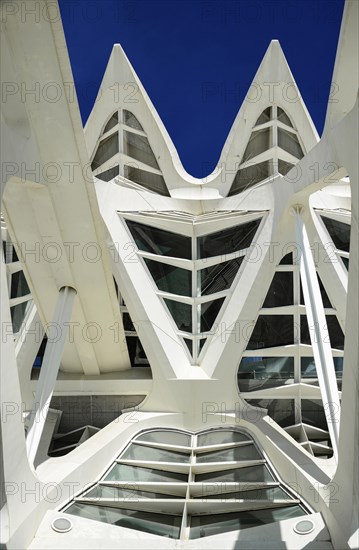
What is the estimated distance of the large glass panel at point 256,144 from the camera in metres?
25.2

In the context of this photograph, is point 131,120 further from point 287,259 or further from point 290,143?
point 287,259

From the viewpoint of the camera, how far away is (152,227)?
19125mm

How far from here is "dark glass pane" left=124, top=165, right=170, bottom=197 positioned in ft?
82.7

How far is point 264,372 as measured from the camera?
17422 mm

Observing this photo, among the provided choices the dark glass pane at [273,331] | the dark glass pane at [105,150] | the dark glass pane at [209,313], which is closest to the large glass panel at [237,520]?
the dark glass pane at [273,331]

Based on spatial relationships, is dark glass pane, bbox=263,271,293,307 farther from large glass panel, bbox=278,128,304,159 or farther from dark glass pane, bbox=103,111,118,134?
dark glass pane, bbox=103,111,118,134

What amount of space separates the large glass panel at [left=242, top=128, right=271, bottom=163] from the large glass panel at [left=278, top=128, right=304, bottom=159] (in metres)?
0.69

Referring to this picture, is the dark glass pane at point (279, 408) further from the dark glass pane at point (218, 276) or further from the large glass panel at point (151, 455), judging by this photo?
the dark glass pane at point (218, 276)

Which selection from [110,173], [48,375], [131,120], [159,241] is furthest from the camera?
[131,120]

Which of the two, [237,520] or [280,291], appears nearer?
[237,520]

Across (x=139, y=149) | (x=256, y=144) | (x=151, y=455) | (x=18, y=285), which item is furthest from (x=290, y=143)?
(x=151, y=455)

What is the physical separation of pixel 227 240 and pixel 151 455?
26.7 feet

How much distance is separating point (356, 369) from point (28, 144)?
25.5 ft

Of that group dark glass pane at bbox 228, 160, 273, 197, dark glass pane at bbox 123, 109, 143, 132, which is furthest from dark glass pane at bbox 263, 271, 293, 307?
dark glass pane at bbox 123, 109, 143, 132
